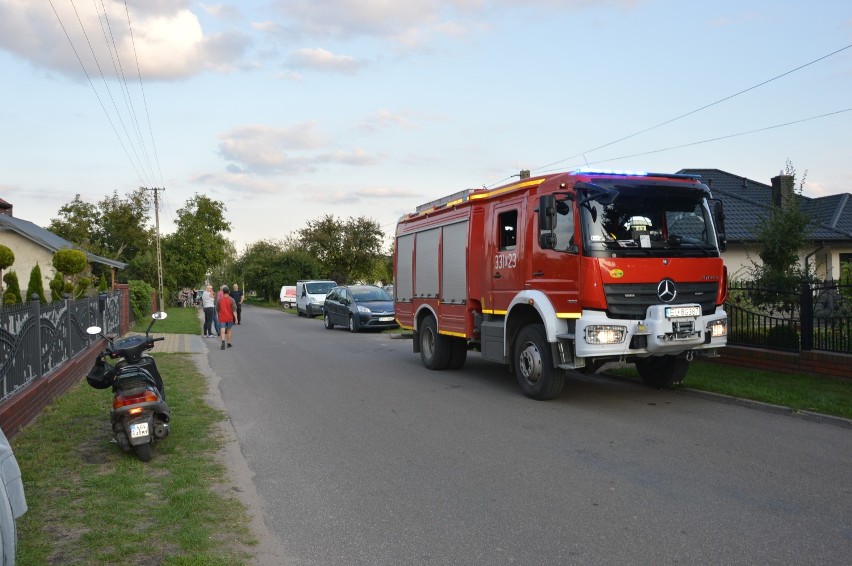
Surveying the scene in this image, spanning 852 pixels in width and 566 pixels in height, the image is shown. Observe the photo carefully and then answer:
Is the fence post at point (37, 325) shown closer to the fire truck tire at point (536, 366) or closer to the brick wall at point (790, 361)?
the fire truck tire at point (536, 366)

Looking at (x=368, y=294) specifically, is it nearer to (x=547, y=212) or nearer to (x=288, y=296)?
(x=547, y=212)

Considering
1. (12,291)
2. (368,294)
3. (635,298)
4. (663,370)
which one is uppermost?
(12,291)

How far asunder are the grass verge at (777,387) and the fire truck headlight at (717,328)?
0.83m

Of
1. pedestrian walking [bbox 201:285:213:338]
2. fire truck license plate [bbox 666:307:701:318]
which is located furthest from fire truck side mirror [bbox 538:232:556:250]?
pedestrian walking [bbox 201:285:213:338]

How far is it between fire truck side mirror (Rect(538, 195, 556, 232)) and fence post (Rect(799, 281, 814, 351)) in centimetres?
444

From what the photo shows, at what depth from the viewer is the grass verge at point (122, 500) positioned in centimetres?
448

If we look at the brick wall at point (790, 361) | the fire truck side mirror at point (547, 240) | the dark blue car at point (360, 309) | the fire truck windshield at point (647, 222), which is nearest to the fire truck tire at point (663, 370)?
the fire truck windshield at point (647, 222)

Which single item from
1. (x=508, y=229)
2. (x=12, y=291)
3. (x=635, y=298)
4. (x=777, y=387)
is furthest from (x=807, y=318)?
(x=12, y=291)

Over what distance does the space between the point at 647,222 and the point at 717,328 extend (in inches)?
65.6

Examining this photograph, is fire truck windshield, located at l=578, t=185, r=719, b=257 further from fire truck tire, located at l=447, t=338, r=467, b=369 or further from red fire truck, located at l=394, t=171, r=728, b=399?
fire truck tire, located at l=447, t=338, r=467, b=369

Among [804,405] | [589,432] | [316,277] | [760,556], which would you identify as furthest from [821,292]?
[316,277]

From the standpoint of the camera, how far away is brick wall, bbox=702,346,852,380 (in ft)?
33.2

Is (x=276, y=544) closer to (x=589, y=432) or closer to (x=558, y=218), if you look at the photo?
(x=589, y=432)

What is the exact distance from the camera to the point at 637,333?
8852 mm
